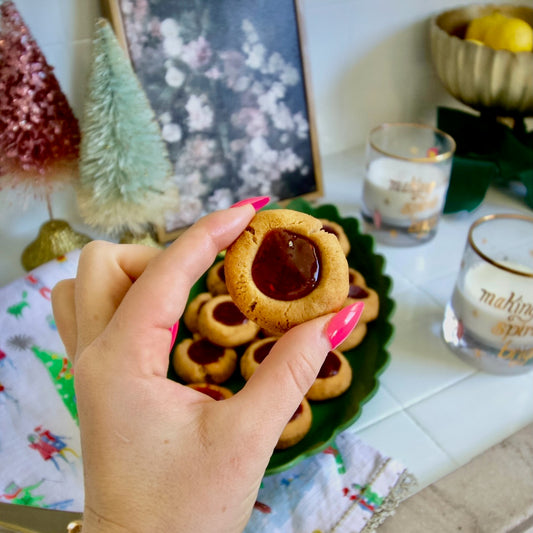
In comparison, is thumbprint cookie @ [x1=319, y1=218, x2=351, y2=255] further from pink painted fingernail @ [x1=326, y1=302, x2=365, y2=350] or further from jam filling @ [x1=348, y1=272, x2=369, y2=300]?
pink painted fingernail @ [x1=326, y1=302, x2=365, y2=350]

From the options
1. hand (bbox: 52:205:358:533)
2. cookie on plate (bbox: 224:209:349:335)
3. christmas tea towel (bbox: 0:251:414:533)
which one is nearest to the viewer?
hand (bbox: 52:205:358:533)

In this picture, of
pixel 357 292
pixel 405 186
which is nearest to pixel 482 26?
pixel 405 186

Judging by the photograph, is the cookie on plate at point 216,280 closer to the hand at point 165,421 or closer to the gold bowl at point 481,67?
the hand at point 165,421

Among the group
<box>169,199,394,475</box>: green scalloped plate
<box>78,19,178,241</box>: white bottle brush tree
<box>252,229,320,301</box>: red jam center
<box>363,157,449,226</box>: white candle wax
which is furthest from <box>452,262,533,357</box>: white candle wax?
<box>78,19,178,241</box>: white bottle brush tree

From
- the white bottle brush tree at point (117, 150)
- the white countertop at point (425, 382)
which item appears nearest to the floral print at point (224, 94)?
the white bottle brush tree at point (117, 150)

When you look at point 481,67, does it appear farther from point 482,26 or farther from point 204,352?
point 204,352

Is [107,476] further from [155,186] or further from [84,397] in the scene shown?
[155,186]

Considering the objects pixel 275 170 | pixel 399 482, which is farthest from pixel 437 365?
pixel 275 170
